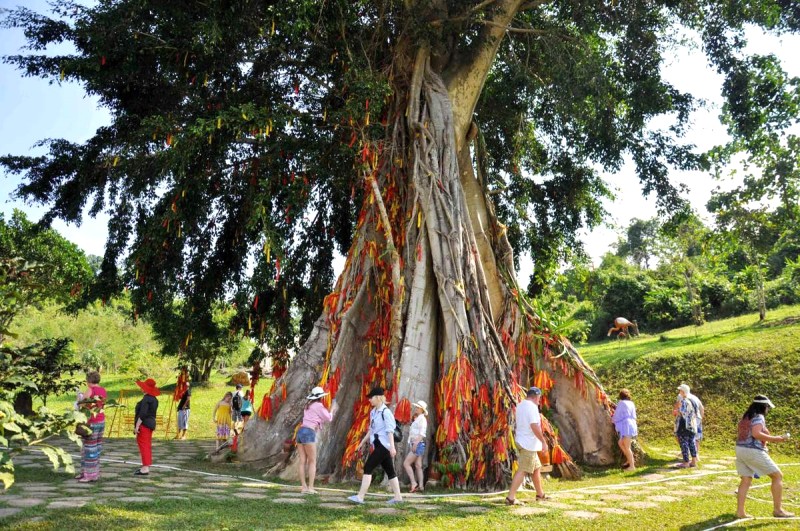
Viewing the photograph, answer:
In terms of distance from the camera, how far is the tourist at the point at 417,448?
7.49m

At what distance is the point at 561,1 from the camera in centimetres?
1110

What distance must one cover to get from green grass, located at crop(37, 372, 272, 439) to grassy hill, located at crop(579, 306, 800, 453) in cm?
823

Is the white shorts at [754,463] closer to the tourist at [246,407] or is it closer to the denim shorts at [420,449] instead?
the denim shorts at [420,449]

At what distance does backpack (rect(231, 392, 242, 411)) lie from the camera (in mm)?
11516

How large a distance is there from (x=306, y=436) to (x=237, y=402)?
16.8 ft

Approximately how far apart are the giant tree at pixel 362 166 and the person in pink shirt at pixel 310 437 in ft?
3.43

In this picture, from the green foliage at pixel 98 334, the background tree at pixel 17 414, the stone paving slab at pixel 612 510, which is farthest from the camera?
the green foliage at pixel 98 334

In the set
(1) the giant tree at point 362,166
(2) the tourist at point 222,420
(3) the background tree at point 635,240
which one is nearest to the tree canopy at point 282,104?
(1) the giant tree at point 362,166

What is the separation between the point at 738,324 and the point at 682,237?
2.96 m

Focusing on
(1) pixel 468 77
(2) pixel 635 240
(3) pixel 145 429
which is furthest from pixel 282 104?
(2) pixel 635 240

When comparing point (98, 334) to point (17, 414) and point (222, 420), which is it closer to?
point (222, 420)

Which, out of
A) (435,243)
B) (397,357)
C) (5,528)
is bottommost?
(5,528)

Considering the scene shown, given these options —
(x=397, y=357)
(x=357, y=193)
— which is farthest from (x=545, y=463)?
(x=357, y=193)

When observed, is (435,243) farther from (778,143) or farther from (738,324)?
(738,324)
